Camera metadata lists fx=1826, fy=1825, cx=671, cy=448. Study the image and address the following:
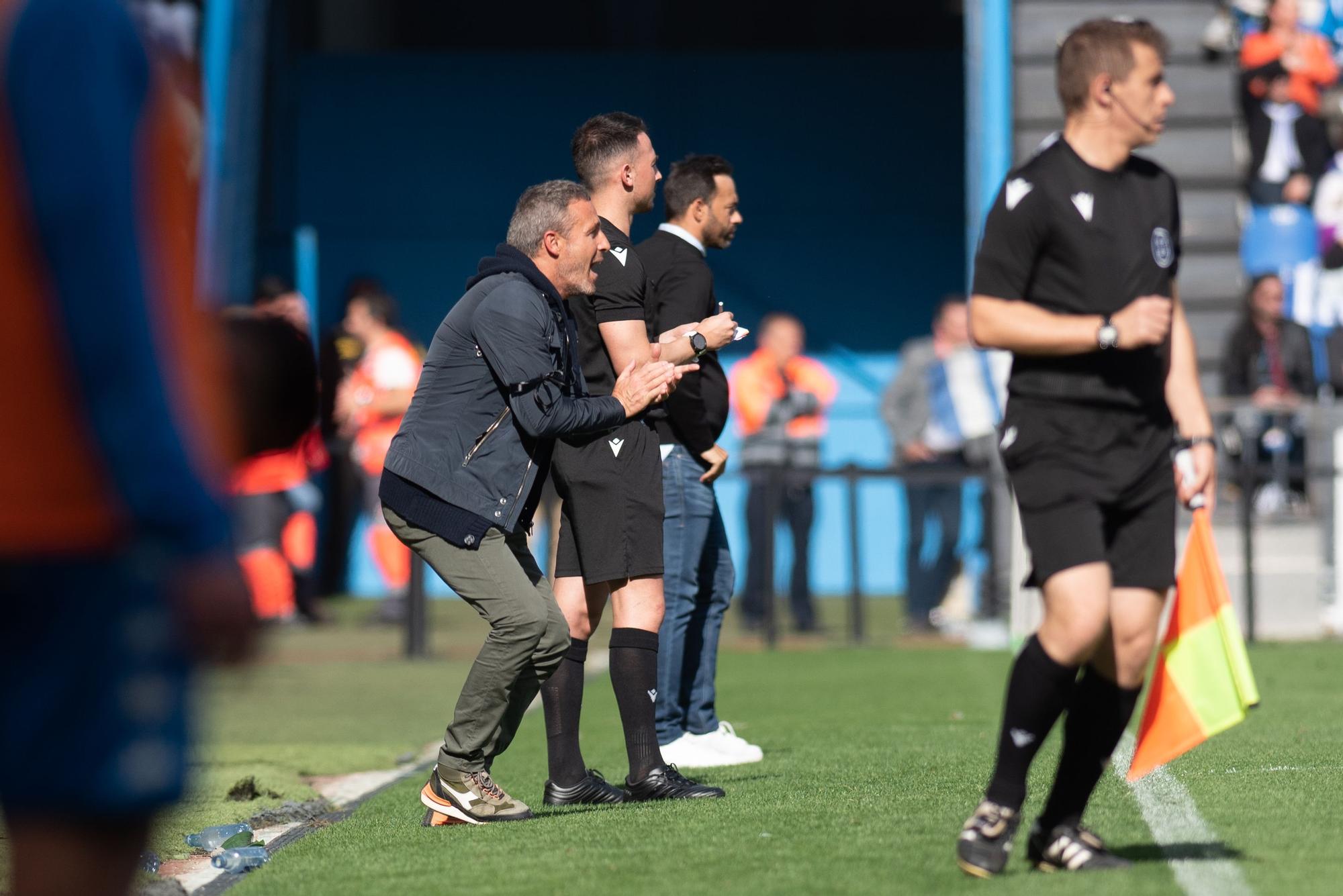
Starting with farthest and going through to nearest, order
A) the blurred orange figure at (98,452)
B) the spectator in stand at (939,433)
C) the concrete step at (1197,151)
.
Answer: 1. the concrete step at (1197,151)
2. the spectator in stand at (939,433)
3. the blurred orange figure at (98,452)

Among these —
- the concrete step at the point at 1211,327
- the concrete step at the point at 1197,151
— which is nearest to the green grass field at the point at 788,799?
the concrete step at the point at 1211,327

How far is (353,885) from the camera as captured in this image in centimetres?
469

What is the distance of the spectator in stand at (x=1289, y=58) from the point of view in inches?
555

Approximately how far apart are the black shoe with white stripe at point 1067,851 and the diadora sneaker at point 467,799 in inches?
76.6

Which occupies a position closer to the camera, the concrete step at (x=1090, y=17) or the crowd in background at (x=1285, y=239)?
the crowd in background at (x=1285, y=239)

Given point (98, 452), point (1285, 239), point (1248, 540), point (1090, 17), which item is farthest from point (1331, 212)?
point (98, 452)

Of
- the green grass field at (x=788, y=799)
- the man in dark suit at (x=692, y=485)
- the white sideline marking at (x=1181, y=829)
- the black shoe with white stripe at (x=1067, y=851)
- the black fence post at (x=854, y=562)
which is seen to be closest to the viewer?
the white sideline marking at (x=1181, y=829)

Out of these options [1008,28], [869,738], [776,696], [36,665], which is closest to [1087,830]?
[36,665]

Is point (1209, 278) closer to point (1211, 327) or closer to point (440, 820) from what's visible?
point (1211, 327)

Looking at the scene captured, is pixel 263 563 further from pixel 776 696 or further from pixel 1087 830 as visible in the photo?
pixel 1087 830

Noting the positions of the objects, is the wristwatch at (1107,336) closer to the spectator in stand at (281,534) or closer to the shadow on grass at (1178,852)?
the shadow on grass at (1178,852)

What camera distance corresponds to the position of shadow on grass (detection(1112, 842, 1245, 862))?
14.9ft

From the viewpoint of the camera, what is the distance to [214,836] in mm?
5574

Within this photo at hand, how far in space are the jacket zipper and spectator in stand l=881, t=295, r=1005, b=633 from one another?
831 cm
